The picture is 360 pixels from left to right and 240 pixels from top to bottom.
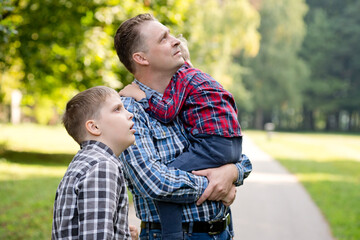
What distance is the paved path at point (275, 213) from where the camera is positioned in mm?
6590

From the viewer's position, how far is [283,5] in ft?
124

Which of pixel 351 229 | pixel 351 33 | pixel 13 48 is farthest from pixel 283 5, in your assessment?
pixel 351 229

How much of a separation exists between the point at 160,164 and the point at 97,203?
18.2 inches

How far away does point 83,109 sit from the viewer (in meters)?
2.05

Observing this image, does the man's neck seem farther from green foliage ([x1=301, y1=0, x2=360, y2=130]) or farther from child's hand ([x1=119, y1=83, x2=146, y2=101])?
green foliage ([x1=301, y1=0, x2=360, y2=130])

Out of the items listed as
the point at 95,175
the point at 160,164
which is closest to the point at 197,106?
the point at 160,164

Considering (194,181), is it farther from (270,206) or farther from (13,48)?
(13,48)

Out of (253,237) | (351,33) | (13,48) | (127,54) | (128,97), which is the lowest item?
(351,33)

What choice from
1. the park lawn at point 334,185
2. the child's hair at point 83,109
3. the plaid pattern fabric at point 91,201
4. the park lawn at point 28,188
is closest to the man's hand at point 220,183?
the plaid pattern fabric at point 91,201

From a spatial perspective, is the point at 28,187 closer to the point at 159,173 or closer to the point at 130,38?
the point at 130,38

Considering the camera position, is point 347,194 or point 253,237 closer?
point 253,237

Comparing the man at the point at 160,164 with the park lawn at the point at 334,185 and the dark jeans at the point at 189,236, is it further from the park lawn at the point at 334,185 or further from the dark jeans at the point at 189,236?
the park lawn at the point at 334,185

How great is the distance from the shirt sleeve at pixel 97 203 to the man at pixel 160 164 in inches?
13.0

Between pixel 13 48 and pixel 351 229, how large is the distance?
8.99 meters
